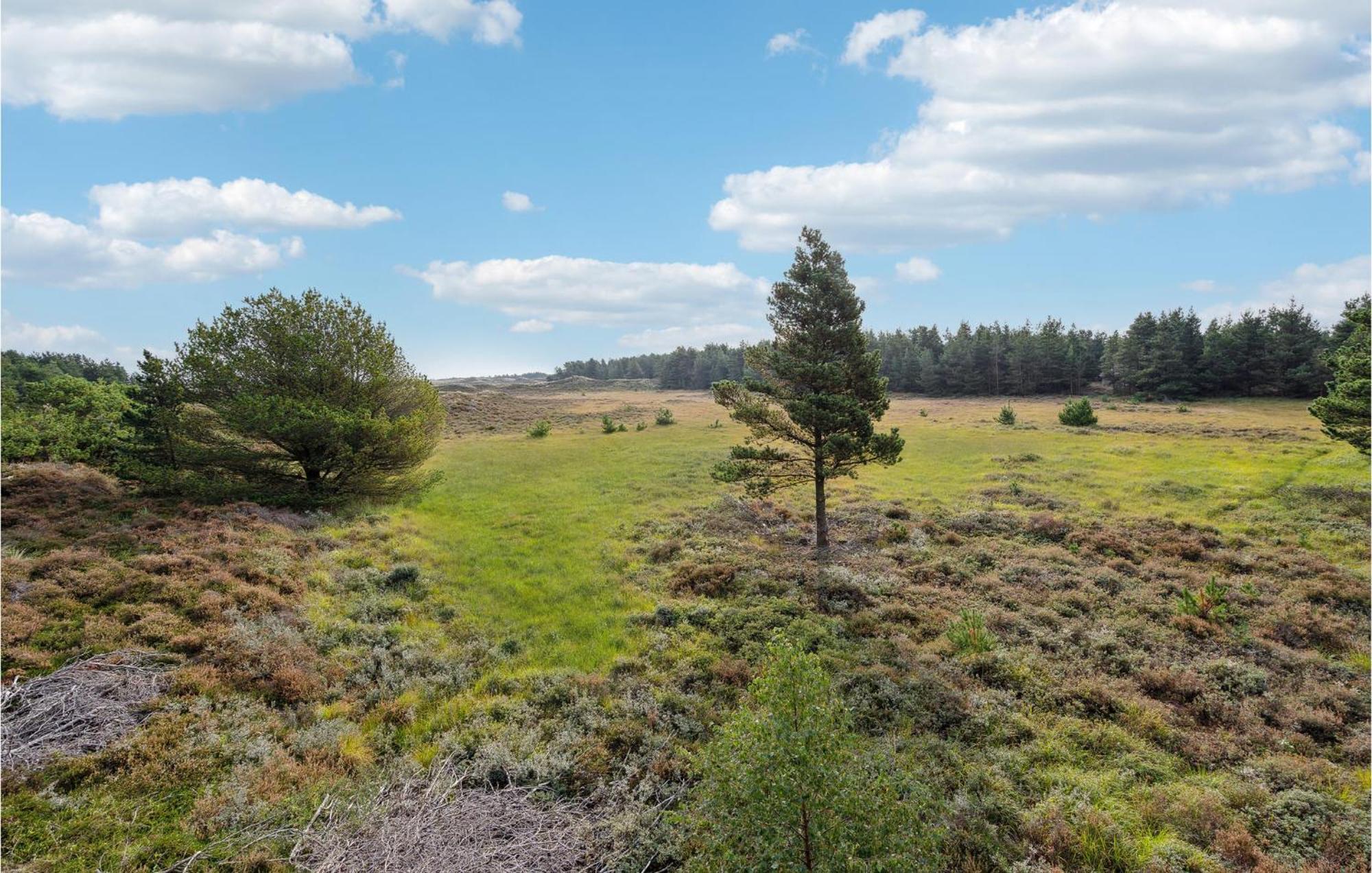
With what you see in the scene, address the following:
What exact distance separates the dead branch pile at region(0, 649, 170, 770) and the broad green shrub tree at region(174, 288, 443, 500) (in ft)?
45.4

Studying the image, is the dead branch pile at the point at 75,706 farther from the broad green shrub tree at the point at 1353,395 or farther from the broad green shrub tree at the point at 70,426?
the broad green shrub tree at the point at 1353,395

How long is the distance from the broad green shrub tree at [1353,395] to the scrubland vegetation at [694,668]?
691 millimetres

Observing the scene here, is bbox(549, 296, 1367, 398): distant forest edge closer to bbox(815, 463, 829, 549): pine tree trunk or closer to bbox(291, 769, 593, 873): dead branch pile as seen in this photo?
bbox(815, 463, 829, 549): pine tree trunk

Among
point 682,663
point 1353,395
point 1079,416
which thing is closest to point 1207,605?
point 682,663

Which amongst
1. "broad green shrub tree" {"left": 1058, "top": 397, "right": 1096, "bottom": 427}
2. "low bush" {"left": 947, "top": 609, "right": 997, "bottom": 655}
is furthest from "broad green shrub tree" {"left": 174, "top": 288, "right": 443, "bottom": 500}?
"broad green shrub tree" {"left": 1058, "top": 397, "right": 1096, "bottom": 427}

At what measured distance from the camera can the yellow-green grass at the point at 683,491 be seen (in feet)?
56.3

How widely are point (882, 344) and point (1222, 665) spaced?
119231mm

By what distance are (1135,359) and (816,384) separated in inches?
Result: 3533

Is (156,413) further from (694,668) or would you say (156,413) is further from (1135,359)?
(1135,359)

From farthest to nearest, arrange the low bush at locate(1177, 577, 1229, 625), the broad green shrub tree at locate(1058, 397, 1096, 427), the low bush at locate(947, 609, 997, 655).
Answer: the broad green shrub tree at locate(1058, 397, 1096, 427)
the low bush at locate(1177, 577, 1229, 625)
the low bush at locate(947, 609, 997, 655)

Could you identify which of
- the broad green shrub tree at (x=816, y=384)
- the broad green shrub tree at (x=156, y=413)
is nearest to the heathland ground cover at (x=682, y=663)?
the broad green shrub tree at (x=156, y=413)

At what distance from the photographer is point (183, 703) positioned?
981 cm

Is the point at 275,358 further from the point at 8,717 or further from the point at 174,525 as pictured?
the point at 8,717

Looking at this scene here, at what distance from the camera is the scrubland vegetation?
24.1 feet
